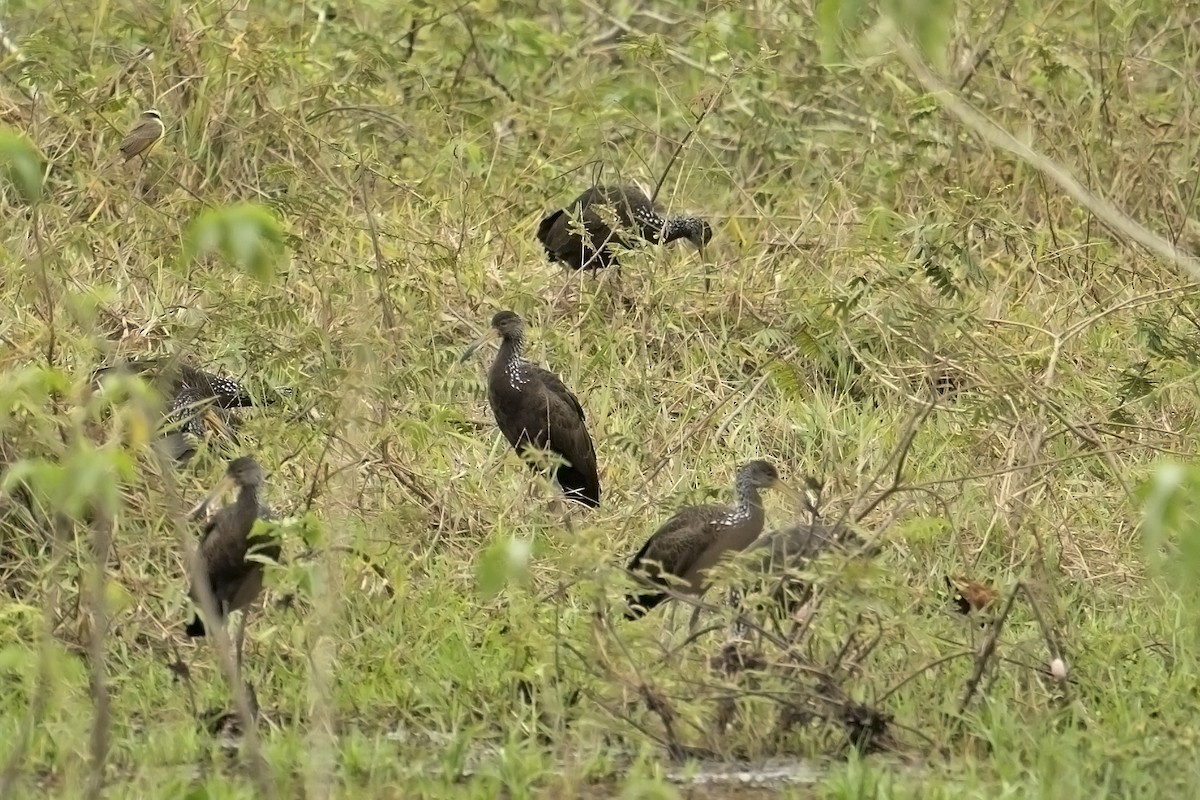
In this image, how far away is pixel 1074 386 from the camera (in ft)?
27.5

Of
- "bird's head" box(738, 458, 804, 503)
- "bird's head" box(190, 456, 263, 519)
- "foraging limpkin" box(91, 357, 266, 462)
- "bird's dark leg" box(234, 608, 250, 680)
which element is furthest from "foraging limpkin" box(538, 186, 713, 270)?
"bird's dark leg" box(234, 608, 250, 680)

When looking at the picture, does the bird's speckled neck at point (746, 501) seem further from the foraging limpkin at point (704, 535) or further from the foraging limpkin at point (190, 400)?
the foraging limpkin at point (190, 400)

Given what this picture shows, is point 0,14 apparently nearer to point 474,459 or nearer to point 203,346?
point 203,346

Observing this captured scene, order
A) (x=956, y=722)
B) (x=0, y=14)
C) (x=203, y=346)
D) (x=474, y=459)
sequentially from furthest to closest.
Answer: (x=0, y=14) → (x=203, y=346) → (x=474, y=459) → (x=956, y=722)

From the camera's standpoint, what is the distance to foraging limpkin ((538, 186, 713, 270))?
29.9 feet

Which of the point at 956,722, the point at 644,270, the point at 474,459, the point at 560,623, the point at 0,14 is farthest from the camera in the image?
the point at 0,14

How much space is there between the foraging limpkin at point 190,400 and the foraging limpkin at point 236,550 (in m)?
1.00

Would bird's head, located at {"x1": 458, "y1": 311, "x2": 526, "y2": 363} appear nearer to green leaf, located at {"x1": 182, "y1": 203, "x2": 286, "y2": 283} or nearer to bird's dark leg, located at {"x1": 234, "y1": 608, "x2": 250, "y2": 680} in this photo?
bird's dark leg, located at {"x1": 234, "y1": 608, "x2": 250, "y2": 680}

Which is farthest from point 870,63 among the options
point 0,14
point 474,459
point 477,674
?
point 477,674

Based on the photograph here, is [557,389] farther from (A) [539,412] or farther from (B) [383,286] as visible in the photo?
(B) [383,286]

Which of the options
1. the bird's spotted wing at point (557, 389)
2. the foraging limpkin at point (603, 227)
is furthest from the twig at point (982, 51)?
the bird's spotted wing at point (557, 389)

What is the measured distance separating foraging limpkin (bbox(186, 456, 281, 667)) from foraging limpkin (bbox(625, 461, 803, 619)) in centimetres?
115

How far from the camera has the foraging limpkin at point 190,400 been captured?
292 inches

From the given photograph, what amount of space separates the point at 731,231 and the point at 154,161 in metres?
2.78
